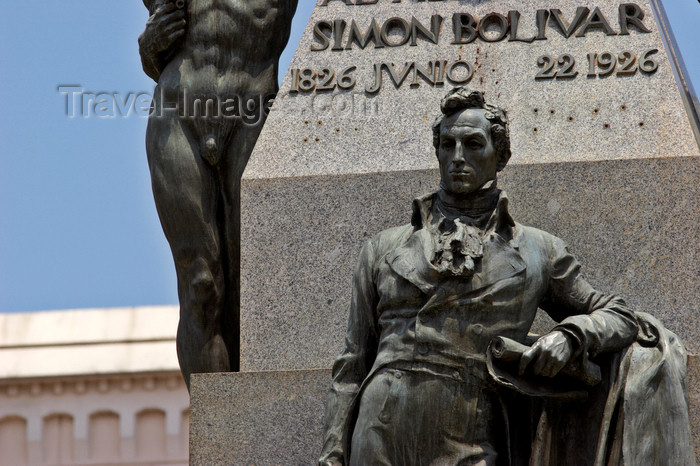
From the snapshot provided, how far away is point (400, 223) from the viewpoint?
12.5m

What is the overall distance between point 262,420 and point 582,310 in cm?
205

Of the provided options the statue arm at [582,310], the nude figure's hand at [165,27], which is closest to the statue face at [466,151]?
the statue arm at [582,310]

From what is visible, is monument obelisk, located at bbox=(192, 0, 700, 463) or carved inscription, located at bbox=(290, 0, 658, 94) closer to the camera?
monument obelisk, located at bbox=(192, 0, 700, 463)

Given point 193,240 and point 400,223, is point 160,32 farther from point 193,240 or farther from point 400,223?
point 400,223

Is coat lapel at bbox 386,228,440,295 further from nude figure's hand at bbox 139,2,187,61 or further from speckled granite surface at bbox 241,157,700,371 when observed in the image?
nude figure's hand at bbox 139,2,187,61

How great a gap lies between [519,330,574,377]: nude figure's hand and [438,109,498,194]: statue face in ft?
3.45

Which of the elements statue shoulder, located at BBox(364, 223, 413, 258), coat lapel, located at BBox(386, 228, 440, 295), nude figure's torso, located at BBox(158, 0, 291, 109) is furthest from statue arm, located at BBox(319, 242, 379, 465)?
nude figure's torso, located at BBox(158, 0, 291, 109)

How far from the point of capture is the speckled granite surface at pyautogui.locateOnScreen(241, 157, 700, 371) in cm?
1209

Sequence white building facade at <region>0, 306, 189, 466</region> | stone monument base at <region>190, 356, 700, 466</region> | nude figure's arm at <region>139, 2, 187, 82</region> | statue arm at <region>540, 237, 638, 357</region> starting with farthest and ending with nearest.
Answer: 1. white building facade at <region>0, 306, 189, 466</region>
2. nude figure's arm at <region>139, 2, 187, 82</region>
3. stone monument base at <region>190, 356, 700, 466</region>
4. statue arm at <region>540, 237, 638, 357</region>

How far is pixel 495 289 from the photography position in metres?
10.9

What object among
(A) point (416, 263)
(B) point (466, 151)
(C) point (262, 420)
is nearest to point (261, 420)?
(C) point (262, 420)

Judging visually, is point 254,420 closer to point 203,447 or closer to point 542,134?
point 203,447

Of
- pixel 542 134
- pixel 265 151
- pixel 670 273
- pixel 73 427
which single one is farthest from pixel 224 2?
pixel 73 427

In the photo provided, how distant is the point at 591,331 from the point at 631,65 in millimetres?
2597
